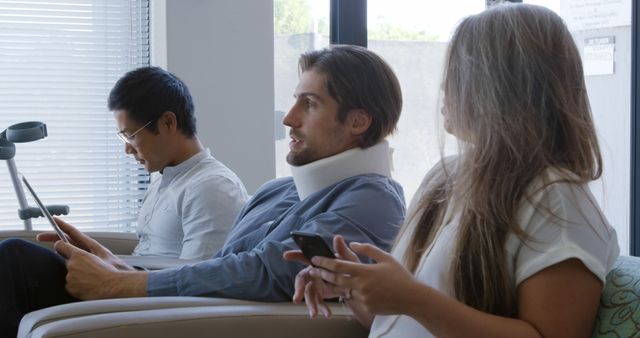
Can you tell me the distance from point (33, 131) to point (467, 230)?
2047mm

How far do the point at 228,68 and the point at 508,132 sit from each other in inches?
113

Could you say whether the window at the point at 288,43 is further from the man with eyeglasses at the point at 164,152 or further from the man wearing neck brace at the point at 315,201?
the man wearing neck brace at the point at 315,201

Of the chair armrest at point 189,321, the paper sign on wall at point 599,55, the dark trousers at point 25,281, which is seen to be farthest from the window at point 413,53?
the chair armrest at point 189,321

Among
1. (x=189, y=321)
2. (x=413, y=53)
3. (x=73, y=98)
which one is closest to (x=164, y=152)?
(x=189, y=321)

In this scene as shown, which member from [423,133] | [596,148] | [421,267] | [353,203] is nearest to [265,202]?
[353,203]

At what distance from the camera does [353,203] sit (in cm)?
205

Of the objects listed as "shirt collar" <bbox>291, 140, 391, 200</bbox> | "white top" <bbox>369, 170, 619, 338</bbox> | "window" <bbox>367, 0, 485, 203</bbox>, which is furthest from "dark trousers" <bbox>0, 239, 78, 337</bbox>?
"window" <bbox>367, 0, 485, 203</bbox>

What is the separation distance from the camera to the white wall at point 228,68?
13.4 feet

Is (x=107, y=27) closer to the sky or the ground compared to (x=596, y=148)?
closer to the sky

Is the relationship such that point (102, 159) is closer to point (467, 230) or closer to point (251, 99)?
point (251, 99)

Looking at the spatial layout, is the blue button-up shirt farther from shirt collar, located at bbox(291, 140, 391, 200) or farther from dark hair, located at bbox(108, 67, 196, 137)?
dark hair, located at bbox(108, 67, 196, 137)

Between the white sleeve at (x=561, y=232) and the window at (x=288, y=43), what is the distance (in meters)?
3.13

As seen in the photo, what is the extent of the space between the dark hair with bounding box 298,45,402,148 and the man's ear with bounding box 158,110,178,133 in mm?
792

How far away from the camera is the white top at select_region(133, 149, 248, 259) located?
2.58m
